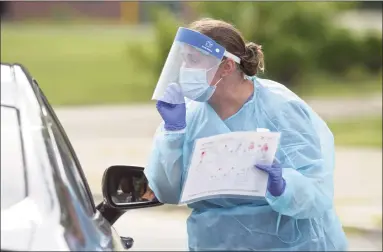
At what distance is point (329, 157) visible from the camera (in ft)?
13.5

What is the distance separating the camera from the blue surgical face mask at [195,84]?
3896 mm

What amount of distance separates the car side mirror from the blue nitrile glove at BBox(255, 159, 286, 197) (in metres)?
0.47

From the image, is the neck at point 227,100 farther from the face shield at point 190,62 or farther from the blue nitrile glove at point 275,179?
the blue nitrile glove at point 275,179

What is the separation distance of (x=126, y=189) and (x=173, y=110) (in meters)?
0.43

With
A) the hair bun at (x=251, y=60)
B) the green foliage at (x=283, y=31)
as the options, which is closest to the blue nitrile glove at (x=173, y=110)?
the hair bun at (x=251, y=60)

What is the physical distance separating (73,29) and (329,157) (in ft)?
118

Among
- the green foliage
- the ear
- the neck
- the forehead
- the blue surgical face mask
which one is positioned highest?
the forehead

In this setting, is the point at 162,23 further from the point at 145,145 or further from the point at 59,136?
the point at 59,136

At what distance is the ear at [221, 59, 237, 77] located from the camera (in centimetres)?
401

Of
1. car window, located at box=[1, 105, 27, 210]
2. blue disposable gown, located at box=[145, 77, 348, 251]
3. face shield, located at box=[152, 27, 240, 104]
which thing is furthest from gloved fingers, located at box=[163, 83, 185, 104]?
car window, located at box=[1, 105, 27, 210]

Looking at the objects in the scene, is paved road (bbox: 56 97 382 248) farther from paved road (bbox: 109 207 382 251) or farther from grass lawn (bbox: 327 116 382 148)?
grass lawn (bbox: 327 116 382 148)

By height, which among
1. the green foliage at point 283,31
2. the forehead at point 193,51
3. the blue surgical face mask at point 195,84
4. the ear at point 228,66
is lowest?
the green foliage at point 283,31

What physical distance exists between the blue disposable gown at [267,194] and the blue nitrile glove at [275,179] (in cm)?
4

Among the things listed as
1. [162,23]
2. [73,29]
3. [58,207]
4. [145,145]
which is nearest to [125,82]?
[162,23]
